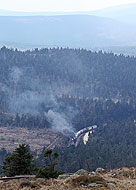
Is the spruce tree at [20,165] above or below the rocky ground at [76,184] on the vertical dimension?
above

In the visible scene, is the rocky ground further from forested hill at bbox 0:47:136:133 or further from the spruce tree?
forested hill at bbox 0:47:136:133

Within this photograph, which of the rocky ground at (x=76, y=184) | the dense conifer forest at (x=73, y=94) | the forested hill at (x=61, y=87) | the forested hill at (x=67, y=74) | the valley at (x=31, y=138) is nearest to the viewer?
the rocky ground at (x=76, y=184)

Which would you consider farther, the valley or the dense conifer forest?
the dense conifer forest

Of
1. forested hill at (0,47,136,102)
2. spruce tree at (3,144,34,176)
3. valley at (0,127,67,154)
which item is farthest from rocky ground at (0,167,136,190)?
forested hill at (0,47,136,102)

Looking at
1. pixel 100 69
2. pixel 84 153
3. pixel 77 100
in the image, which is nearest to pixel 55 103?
pixel 77 100

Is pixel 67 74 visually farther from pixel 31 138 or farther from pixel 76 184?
pixel 76 184

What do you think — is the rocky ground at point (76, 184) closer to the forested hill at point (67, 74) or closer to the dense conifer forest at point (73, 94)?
the dense conifer forest at point (73, 94)

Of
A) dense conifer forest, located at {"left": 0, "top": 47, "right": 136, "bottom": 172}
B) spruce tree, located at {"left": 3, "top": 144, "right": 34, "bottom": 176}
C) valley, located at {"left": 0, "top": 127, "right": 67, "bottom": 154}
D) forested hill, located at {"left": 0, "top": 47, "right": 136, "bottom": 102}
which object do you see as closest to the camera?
spruce tree, located at {"left": 3, "top": 144, "right": 34, "bottom": 176}

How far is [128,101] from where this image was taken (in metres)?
111

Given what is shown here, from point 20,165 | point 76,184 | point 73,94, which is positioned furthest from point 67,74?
point 76,184

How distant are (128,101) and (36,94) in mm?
29360

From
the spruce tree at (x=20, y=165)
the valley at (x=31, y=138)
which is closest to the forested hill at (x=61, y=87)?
the valley at (x=31, y=138)

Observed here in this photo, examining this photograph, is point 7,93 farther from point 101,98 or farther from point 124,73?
point 124,73

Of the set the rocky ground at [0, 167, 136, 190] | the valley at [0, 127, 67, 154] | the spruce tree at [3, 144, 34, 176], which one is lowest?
the rocky ground at [0, 167, 136, 190]
